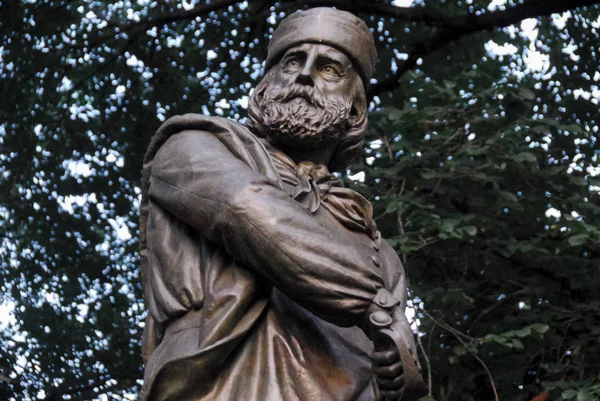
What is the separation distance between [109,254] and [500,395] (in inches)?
154

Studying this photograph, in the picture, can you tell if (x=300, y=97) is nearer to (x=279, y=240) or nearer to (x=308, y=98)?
(x=308, y=98)

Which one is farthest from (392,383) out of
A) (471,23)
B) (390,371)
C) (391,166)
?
(471,23)

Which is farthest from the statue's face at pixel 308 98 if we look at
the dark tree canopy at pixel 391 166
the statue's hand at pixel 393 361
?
the dark tree canopy at pixel 391 166

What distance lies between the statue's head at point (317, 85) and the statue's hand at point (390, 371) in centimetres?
106

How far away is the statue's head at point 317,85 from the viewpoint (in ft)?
17.3

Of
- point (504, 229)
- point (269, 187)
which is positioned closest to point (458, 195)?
point (504, 229)

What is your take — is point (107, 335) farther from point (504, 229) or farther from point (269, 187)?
→ point (269, 187)

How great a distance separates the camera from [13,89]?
40.9 ft

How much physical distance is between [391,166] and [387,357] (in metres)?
5.96

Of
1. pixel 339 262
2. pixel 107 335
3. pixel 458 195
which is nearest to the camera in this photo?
pixel 339 262

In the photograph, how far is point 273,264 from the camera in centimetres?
459

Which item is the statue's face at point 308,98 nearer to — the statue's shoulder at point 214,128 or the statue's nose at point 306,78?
the statue's nose at point 306,78

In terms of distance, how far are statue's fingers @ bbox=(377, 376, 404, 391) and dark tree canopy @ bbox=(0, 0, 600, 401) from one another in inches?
200

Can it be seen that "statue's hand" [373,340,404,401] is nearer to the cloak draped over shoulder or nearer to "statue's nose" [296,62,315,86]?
the cloak draped over shoulder
